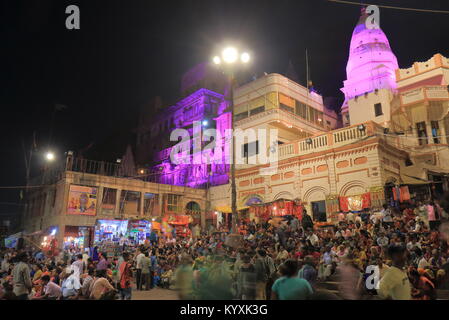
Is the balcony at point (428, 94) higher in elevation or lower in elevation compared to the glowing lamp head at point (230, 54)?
higher

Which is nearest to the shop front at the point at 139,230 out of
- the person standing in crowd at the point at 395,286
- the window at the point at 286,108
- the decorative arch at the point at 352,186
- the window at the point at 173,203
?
the window at the point at 173,203

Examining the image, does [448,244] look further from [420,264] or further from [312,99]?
[312,99]

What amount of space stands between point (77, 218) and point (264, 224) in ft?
43.8

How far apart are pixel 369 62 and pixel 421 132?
922 centimetres

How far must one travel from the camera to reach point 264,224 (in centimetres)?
2025

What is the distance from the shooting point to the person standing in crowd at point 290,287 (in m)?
4.37

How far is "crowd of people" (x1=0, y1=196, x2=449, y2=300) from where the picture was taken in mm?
5238

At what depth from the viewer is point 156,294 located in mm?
12891

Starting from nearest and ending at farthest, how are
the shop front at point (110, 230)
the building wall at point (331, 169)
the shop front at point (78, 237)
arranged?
the building wall at point (331, 169) < the shop front at point (78, 237) < the shop front at point (110, 230)

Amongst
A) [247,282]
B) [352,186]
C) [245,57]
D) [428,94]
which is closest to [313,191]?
[352,186]

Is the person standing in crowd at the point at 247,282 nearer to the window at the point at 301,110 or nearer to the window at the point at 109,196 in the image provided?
the window at the point at 109,196

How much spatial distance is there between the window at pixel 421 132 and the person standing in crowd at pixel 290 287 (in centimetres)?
2395
